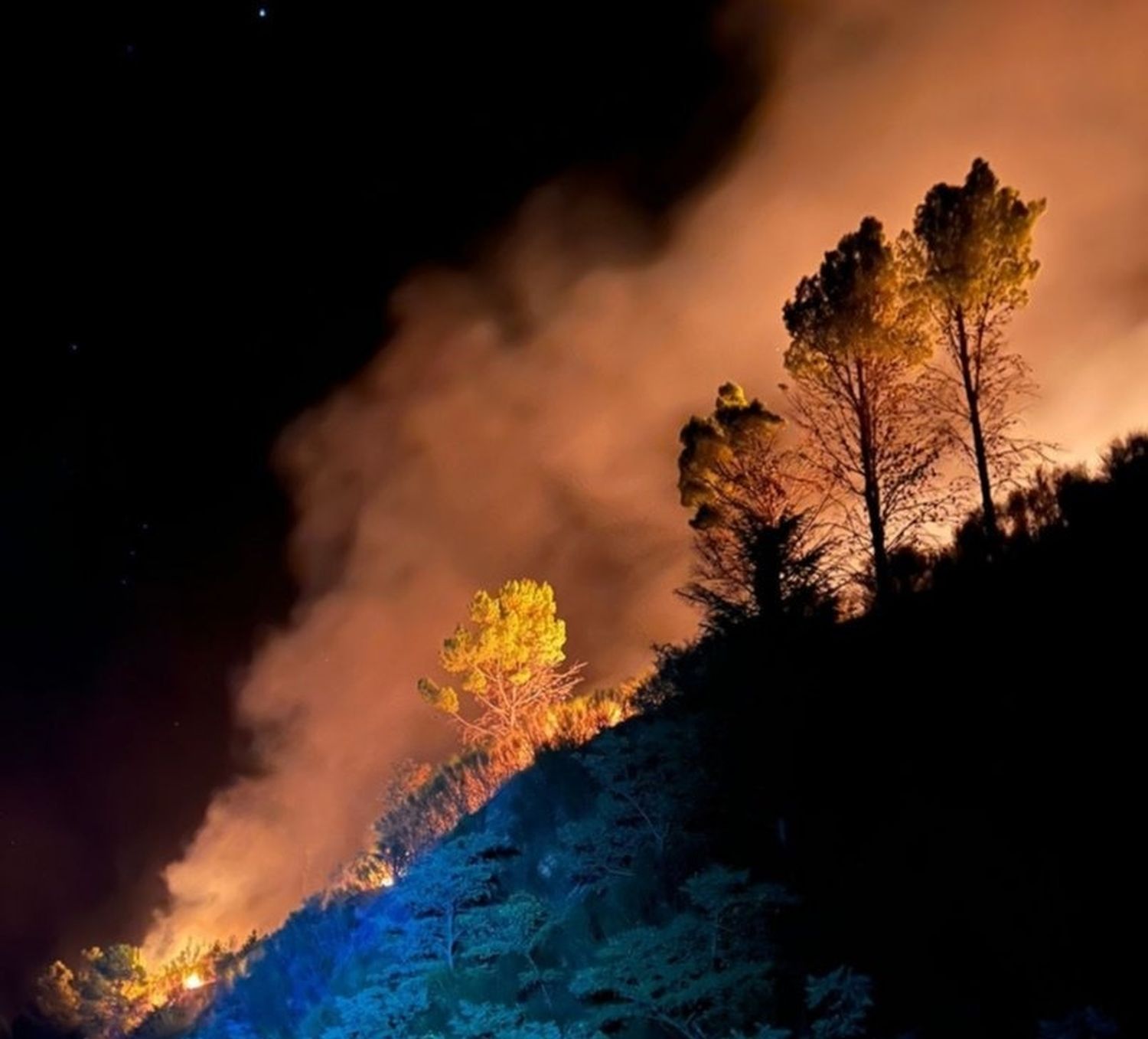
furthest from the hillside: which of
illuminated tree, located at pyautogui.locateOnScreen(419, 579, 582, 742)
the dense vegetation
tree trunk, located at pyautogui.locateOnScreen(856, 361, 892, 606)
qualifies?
illuminated tree, located at pyautogui.locateOnScreen(419, 579, 582, 742)

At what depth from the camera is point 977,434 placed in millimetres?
21531

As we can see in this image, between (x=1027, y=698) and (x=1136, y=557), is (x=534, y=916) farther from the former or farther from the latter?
(x=1136, y=557)

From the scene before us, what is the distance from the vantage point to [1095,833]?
408 inches

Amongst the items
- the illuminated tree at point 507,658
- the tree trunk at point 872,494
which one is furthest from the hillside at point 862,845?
the illuminated tree at point 507,658

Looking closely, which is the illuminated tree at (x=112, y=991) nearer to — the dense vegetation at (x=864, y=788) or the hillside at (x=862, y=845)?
the dense vegetation at (x=864, y=788)

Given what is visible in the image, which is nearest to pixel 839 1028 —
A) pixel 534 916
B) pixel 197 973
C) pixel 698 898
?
pixel 698 898

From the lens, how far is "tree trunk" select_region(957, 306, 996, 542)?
788 inches

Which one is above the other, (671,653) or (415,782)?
(415,782)

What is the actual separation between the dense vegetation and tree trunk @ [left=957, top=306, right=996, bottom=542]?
0.08 m

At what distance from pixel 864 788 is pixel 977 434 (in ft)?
36.5

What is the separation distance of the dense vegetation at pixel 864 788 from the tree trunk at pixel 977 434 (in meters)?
0.08

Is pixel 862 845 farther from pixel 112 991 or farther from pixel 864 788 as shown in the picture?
pixel 112 991

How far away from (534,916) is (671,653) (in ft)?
14.6

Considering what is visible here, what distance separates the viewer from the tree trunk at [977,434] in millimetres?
20016
